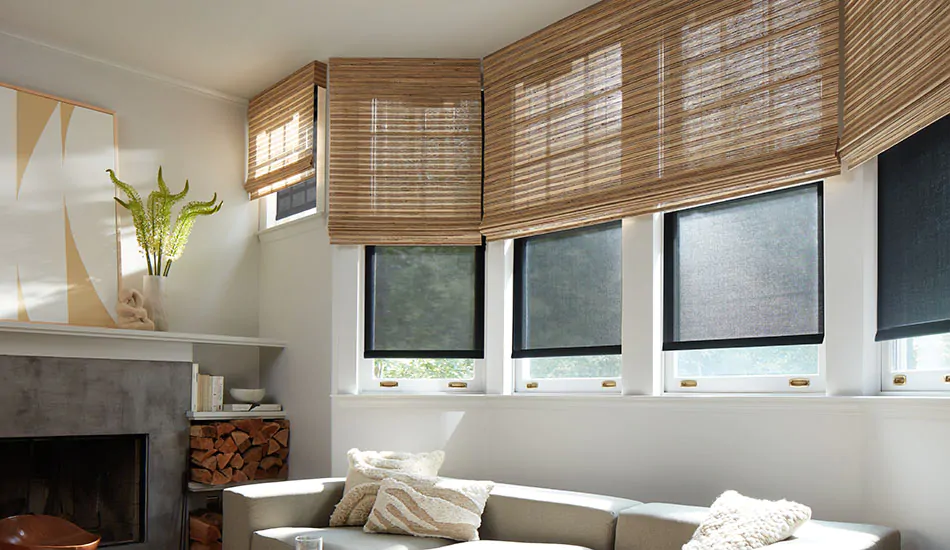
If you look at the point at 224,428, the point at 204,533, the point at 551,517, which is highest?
the point at 224,428

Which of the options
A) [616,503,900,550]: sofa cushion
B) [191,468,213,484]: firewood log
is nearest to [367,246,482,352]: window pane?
[191,468,213,484]: firewood log

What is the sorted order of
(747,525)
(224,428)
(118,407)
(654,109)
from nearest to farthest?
(747,525) < (654,109) < (118,407) < (224,428)

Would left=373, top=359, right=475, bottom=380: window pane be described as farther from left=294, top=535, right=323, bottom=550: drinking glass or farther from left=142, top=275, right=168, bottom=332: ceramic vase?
left=294, top=535, right=323, bottom=550: drinking glass

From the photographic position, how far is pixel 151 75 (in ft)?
15.1

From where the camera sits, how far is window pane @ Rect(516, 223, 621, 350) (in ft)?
12.4

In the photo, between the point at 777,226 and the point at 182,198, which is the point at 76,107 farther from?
the point at 777,226

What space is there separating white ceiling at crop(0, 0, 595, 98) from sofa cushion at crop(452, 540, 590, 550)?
237cm

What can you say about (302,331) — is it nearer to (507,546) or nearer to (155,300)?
(155,300)

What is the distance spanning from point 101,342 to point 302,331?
1044mm

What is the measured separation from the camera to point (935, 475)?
254 cm

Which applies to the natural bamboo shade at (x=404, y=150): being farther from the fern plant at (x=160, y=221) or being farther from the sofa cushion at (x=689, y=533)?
the sofa cushion at (x=689, y=533)

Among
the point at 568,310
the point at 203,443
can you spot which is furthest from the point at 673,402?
the point at 203,443

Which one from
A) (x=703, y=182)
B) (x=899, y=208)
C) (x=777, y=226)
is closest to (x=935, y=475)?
(x=899, y=208)

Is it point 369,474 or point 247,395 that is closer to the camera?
point 369,474
